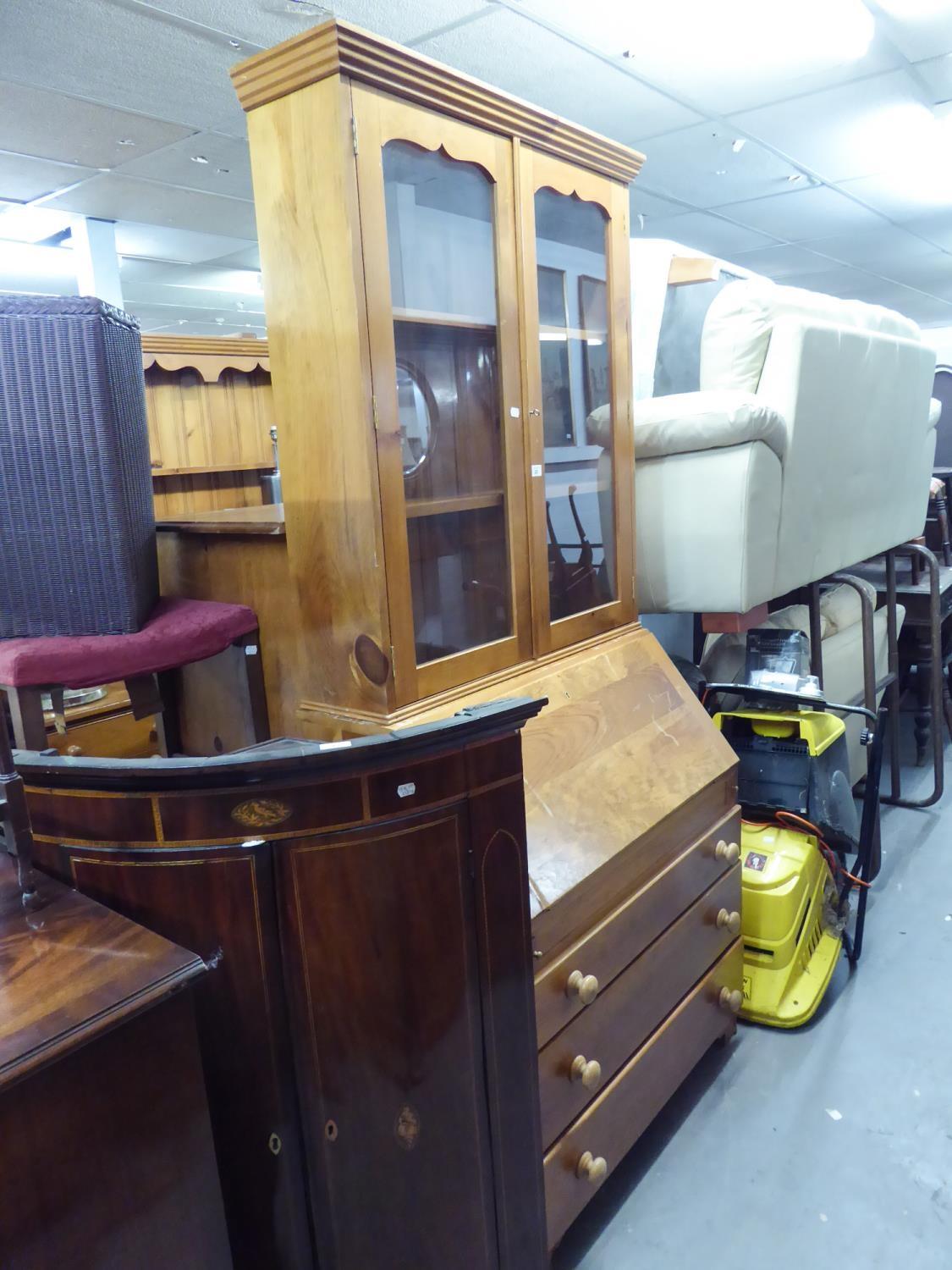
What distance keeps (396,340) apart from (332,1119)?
1.07 meters

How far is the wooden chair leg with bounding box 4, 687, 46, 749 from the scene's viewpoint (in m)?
1.30

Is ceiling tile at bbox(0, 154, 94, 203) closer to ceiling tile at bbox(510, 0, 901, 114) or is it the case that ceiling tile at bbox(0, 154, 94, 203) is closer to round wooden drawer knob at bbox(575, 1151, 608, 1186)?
ceiling tile at bbox(510, 0, 901, 114)

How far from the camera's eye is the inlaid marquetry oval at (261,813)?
0.99m

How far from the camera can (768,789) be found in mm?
2324

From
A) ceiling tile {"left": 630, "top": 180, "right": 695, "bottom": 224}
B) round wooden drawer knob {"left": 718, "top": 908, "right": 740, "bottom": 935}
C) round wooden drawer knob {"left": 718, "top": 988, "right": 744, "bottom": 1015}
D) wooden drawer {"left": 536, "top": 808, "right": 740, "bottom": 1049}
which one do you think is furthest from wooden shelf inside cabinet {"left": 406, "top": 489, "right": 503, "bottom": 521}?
ceiling tile {"left": 630, "top": 180, "right": 695, "bottom": 224}

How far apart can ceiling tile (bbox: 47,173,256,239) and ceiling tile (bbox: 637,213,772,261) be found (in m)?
2.24

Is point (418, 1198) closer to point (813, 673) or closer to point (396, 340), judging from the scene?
point (396, 340)

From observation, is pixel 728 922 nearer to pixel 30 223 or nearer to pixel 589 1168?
pixel 589 1168

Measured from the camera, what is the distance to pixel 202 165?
11.9ft

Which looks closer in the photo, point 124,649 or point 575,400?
point 124,649

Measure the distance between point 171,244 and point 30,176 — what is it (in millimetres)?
1150

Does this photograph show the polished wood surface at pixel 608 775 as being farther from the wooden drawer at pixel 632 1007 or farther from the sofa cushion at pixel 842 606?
the sofa cushion at pixel 842 606

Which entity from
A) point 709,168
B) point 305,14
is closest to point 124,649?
point 305,14

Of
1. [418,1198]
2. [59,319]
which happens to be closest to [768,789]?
[418,1198]
